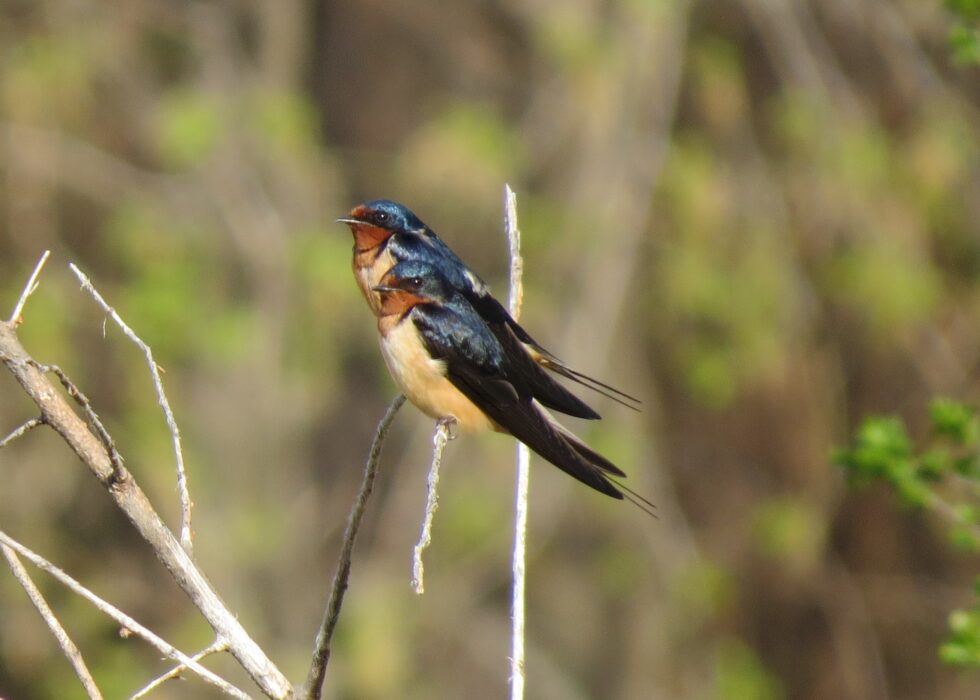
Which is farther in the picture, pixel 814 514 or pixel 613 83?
pixel 814 514

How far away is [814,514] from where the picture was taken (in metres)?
7.38

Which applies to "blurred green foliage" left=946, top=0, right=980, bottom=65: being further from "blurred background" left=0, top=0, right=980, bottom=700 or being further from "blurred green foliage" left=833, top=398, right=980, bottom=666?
"blurred background" left=0, top=0, right=980, bottom=700

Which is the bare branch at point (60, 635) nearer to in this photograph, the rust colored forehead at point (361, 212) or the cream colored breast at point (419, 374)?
the cream colored breast at point (419, 374)

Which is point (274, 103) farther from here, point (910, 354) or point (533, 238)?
point (910, 354)

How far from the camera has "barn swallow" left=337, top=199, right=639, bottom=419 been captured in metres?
2.62

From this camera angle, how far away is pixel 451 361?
2578mm

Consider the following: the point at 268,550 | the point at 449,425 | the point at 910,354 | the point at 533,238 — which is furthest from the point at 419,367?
the point at 910,354

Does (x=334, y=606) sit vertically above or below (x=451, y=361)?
below

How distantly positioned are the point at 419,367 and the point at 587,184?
4.12 meters

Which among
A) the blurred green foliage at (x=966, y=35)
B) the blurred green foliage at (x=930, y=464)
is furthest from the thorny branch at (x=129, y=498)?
the blurred green foliage at (x=966, y=35)

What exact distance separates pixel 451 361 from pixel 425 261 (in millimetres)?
192

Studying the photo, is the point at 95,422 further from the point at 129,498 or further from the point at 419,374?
the point at 419,374

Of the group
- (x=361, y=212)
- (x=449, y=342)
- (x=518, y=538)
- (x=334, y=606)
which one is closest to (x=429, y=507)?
(x=334, y=606)

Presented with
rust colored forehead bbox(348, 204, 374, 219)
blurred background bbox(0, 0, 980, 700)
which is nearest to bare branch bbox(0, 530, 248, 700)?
rust colored forehead bbox(348, 204, 374, 219)
